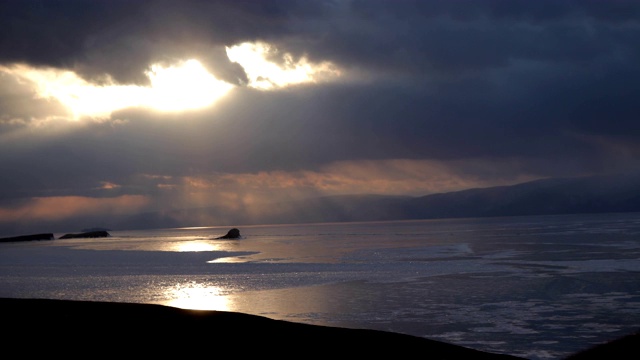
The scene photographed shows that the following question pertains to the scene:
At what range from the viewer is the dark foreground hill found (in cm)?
960

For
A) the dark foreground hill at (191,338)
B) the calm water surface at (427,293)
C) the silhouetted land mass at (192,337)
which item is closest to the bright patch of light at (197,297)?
the calm water surface at (427,293)

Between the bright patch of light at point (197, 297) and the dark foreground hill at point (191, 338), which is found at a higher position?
the dark foreground hill at point (191, 338)

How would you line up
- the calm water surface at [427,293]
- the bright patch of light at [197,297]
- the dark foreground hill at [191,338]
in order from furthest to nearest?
the bright patch of light at [197,297] → the calm water surface at [427,293] → the dark foreground hill at [191,338]

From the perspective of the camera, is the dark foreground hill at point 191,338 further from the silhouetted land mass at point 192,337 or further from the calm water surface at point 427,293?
the calm water surface at point 427,293

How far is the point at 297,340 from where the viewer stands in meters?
10.3

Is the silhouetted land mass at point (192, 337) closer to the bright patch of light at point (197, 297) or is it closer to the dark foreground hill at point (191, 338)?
the dark foreground hill at point (191, 338)

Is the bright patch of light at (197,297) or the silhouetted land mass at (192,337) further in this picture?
the bright patch of light at (197,297)

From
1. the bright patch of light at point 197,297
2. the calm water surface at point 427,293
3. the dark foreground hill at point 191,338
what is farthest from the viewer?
the bright patch of light at point 197,297

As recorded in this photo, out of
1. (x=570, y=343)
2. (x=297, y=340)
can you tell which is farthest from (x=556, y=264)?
(x=297, y=340)

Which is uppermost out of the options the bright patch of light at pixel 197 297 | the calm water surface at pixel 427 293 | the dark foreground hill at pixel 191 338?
the dark foreground hill at pixel 191 338

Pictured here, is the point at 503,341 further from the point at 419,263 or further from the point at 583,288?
the point at 419,263

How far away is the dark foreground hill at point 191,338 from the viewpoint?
31.5ft

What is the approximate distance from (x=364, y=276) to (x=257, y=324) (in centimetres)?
1849

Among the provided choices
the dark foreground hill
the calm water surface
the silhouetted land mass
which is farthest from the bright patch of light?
the dark foreground hill
